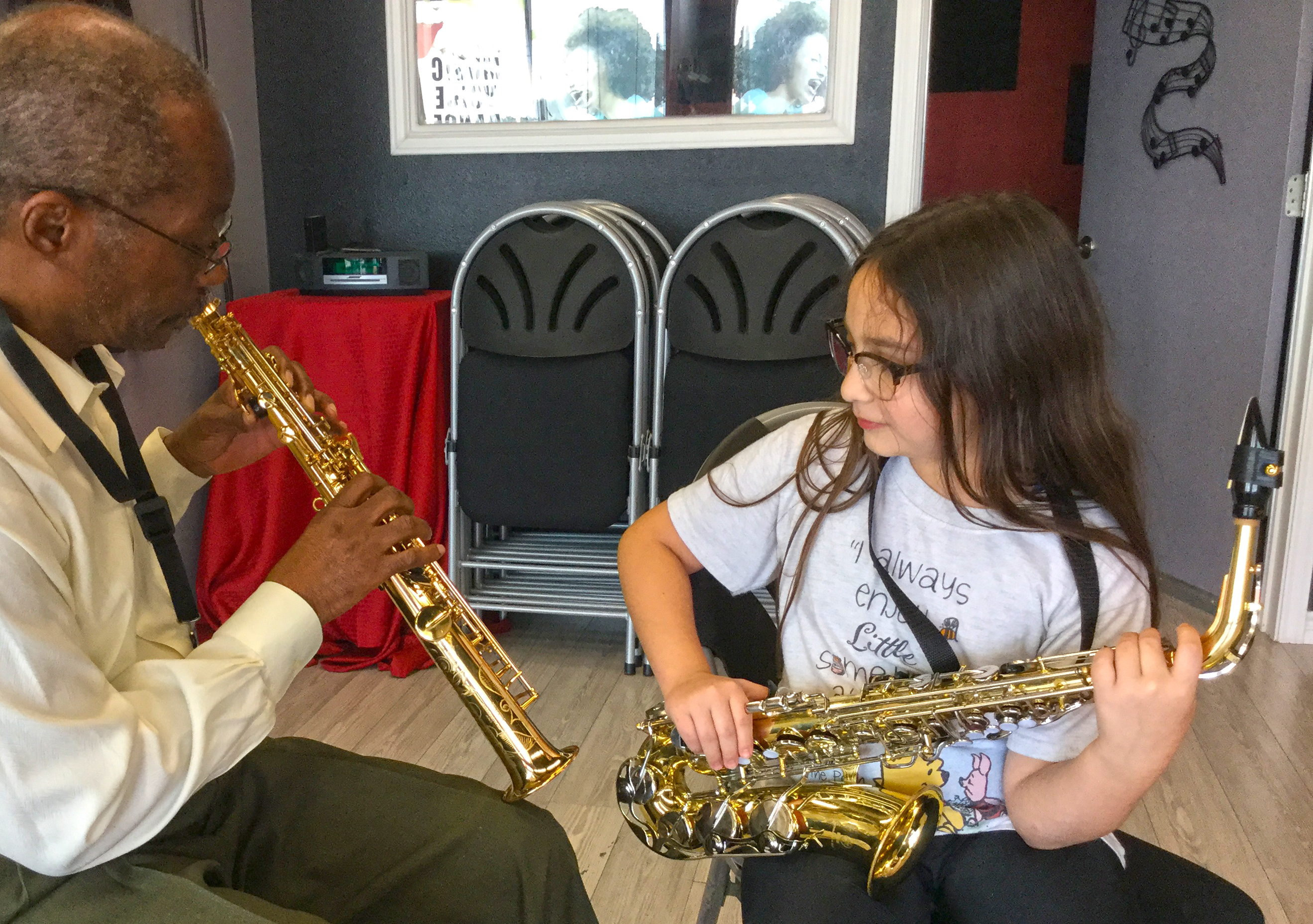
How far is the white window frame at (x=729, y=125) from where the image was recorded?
9.71ft

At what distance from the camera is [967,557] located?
1235mm

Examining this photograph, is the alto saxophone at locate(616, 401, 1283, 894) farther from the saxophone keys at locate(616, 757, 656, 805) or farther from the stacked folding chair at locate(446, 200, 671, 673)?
the stacked folding chair at locate(446, 200, 671, 673)

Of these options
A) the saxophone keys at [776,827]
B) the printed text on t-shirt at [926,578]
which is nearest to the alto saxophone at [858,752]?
the saxophone keys at [776,827]

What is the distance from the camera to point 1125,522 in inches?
46.5

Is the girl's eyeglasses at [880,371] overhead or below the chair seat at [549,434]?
overhead

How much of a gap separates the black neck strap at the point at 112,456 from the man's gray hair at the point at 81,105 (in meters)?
0.17

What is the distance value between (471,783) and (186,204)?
799 mm

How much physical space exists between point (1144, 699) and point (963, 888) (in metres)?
0.35

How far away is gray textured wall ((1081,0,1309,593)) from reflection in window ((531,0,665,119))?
1900 millimetres

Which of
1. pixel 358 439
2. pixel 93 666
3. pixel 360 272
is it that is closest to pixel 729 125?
pixel 360 272

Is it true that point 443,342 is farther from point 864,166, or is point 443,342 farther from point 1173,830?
point 1173,830

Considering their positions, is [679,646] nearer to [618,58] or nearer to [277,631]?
[277,631]

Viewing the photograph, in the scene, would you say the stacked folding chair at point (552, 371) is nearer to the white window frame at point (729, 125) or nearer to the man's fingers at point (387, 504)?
the white window frame at point (729, 125)

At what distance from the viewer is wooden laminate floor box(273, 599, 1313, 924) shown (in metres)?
2.07
